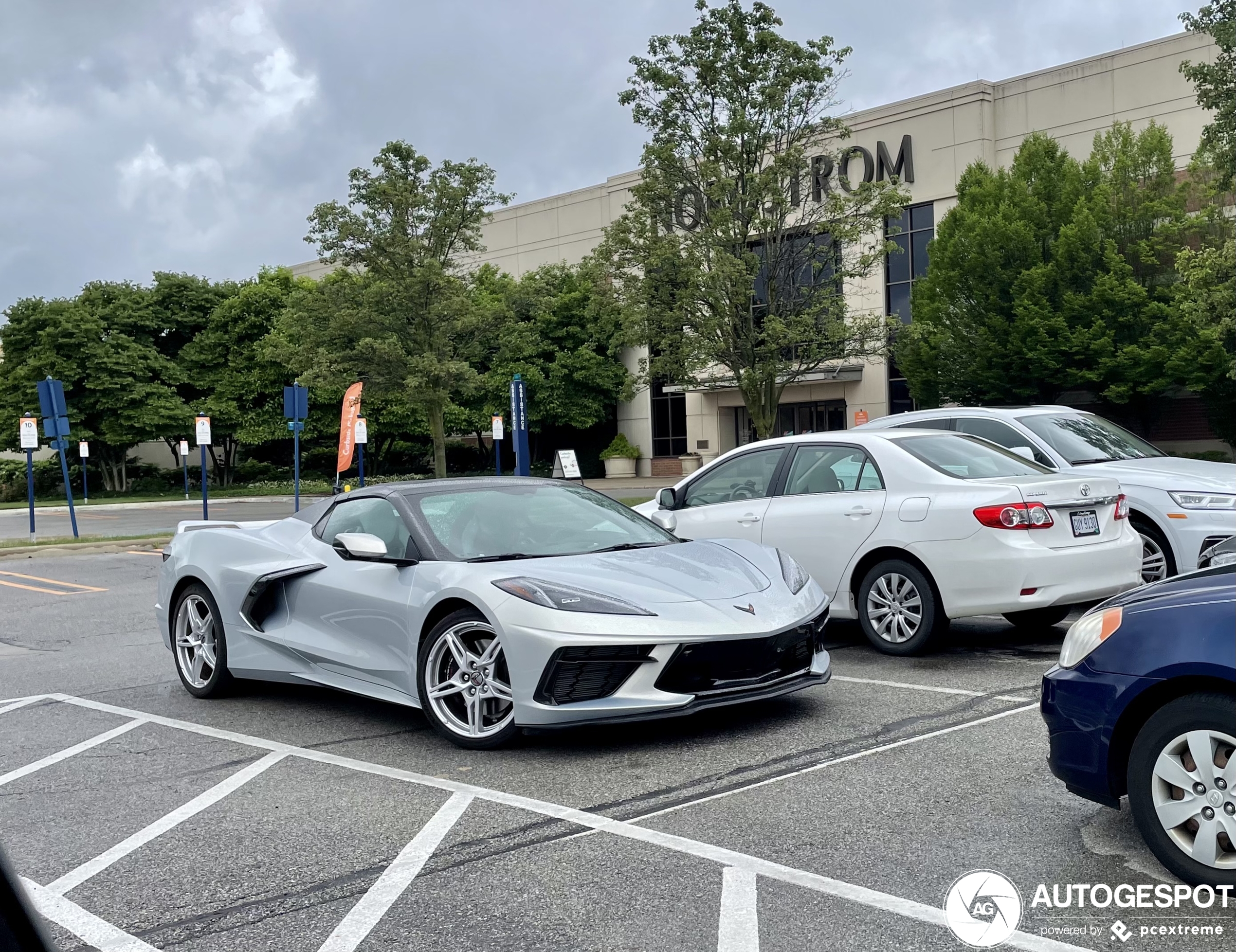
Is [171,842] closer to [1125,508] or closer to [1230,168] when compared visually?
[1125,508]

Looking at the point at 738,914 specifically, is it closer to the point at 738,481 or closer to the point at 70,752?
the point at 70,752

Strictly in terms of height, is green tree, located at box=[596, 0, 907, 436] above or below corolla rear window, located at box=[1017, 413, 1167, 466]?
above

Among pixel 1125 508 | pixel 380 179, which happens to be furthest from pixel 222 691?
pixel 380 179

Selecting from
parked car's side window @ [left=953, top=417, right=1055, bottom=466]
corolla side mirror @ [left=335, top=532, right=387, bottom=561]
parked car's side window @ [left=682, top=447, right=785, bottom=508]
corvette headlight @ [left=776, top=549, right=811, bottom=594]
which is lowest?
corvette headlight @ [left=776, top=549, right=811, bottom=594]

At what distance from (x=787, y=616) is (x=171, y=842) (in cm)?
289

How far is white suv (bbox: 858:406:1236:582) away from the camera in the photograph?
8.91 metres

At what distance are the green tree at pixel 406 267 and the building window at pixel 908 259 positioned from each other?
14.2 metres

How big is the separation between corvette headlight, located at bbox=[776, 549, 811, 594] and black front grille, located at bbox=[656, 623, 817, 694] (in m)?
0.41

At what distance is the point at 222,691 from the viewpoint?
6.98 meters

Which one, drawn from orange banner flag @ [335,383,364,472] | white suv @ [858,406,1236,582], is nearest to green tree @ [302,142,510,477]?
orange banner flag @ [335,383,364,472]

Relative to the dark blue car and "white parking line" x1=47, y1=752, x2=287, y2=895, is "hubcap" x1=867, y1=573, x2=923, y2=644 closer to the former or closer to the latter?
the dark blue car

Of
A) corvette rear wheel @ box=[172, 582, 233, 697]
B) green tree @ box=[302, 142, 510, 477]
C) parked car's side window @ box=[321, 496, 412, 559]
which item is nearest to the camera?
parked car's side window @ box=[321, 496, 412, 559]

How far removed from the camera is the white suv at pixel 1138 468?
8914mm

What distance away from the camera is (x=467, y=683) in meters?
5.48
